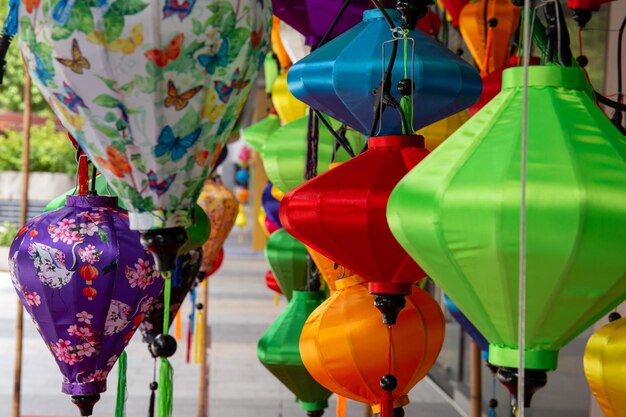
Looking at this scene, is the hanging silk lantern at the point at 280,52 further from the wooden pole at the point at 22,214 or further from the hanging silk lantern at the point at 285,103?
the wooden pole at the point at 22,214

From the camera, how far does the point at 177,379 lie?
4.39 metres

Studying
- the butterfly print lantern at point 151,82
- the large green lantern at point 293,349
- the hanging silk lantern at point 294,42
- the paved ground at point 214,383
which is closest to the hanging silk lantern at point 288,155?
the hanging silk lantern at point 294,42

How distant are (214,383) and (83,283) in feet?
11.0

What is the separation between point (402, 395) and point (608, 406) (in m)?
0.33

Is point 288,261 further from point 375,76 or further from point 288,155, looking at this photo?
point 375,76

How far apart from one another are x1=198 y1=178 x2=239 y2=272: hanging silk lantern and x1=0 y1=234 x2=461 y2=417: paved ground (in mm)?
1351

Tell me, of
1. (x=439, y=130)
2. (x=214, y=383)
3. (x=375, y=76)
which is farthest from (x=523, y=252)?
(x=214, y=383)

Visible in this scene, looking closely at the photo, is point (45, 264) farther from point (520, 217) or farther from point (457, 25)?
point (457, 25)

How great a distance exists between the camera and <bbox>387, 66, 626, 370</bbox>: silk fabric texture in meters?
0.63

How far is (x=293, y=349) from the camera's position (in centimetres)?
161

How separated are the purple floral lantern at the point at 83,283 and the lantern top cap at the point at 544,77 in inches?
20.2

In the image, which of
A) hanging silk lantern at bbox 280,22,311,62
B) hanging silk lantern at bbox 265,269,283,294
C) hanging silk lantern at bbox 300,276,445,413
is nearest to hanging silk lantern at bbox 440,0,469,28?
hanging silk lantern at bbox 280,22,311,62

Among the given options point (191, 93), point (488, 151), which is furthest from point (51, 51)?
point (488, 151)

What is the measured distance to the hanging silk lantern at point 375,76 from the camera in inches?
38.7
